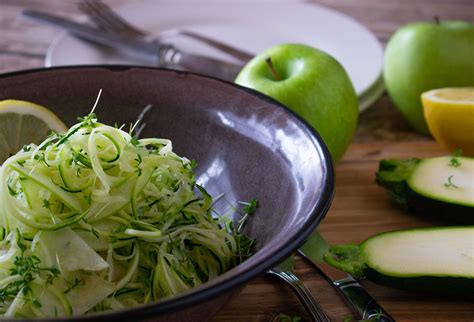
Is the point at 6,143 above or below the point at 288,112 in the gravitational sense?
below

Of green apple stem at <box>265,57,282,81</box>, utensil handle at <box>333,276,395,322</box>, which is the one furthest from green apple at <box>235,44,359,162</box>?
utensil handle at <box>333,276,395,322</box>

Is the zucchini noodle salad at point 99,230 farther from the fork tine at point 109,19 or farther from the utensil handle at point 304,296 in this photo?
the fork tine at point 109,19

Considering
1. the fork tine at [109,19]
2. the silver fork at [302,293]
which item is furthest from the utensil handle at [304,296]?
the fork tine at [109,19]

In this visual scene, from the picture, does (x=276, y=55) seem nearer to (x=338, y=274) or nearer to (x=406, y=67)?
(x=406, y=67)

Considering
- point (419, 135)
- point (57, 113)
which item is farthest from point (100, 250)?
point (419, 135)

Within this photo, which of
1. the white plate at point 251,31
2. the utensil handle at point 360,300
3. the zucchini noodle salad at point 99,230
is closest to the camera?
the zucchini noodle salad at point 99,230

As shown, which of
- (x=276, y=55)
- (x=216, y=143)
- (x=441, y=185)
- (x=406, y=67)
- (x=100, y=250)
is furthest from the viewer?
(x=406, y=67)

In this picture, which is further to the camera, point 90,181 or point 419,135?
point 419,135
